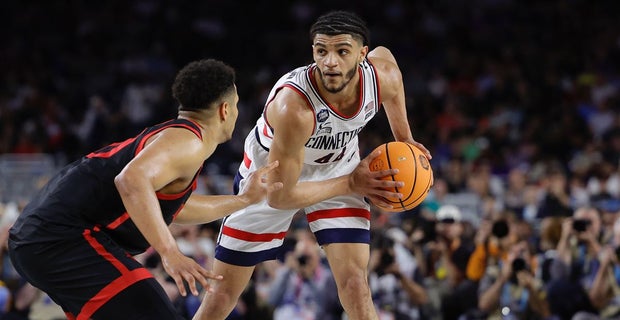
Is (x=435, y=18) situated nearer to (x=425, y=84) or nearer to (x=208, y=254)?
(x=425, y=84)

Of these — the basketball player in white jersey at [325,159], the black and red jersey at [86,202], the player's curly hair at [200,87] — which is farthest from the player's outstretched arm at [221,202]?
the player's curly hair at [200,87]

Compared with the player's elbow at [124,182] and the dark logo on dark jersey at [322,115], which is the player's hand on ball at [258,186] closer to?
the dark logo on dark jersey at [322,115]

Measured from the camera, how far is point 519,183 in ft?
38.8

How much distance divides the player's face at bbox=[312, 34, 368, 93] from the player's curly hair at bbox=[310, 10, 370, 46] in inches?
1.1

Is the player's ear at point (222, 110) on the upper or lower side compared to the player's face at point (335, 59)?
lower

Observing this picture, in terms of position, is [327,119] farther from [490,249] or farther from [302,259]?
[490,249]

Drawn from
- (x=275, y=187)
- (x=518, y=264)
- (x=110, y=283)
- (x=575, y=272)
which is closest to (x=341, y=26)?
(x=275, y=187)

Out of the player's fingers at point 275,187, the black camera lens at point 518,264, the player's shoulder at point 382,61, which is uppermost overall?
the player's shoulder at point 382,61

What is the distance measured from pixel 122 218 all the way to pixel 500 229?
4499 millimetres

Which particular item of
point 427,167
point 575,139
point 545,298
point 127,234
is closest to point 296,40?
point 575,139

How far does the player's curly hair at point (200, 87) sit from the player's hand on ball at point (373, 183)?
1244 mm

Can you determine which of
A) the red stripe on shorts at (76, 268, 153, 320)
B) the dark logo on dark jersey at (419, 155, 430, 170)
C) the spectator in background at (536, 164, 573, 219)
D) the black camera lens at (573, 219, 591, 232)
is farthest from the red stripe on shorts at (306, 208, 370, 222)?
the spectator in background at (536, 164, 573, 219)

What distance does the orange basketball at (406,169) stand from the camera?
17.7ft

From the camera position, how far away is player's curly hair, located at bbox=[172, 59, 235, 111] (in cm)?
450
